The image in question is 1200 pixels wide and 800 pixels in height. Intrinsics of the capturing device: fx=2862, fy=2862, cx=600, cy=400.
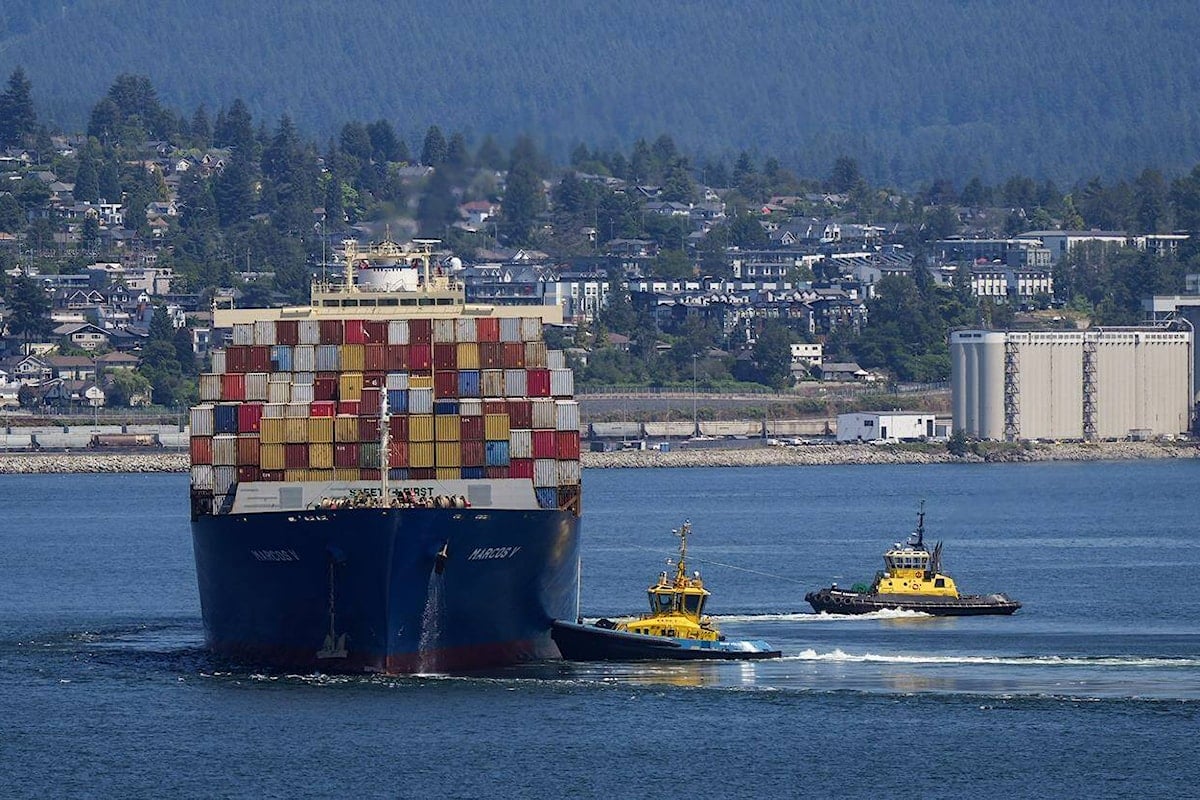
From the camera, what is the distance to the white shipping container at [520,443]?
72250 mm

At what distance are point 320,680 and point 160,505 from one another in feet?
318

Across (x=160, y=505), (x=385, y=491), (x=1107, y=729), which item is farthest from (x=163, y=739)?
(x=160, y=505)

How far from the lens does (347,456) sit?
70812 mm

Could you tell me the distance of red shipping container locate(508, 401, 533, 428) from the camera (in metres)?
72.6

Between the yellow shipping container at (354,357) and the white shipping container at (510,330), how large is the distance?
367cm

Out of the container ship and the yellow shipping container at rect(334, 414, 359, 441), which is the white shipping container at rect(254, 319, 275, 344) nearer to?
the container ship

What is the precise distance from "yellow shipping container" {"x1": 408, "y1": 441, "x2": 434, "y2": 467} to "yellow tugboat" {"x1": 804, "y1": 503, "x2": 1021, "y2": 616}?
19.9 m

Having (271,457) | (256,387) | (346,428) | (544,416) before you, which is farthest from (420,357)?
(271,457)

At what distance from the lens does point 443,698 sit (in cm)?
6512

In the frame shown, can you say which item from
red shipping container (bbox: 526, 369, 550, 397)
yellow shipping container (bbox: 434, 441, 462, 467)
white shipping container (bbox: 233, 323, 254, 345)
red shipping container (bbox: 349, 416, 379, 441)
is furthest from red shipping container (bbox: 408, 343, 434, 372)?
white shipping container (bbox: 233, 323, 254, 345)

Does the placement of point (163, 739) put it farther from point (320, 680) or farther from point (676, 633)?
point (676, 633)

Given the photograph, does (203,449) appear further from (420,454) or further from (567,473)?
(567,473)

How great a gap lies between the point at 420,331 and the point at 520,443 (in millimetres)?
4826

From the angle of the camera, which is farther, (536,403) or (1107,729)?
(536,403)
